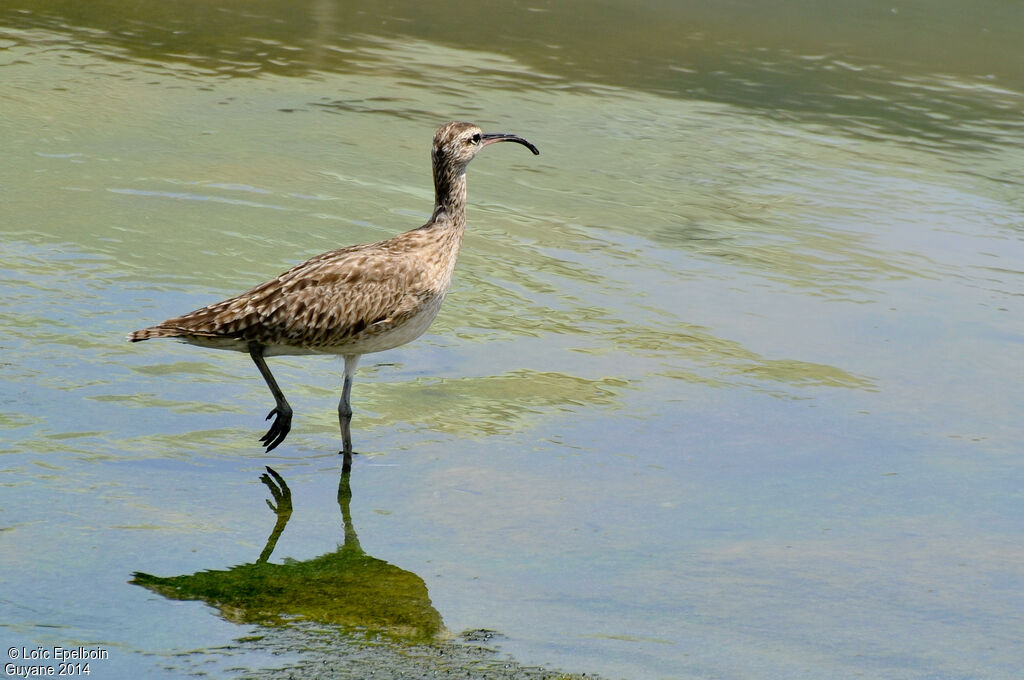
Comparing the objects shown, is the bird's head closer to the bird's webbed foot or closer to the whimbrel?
the whimbrel

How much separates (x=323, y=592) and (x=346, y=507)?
0.90m

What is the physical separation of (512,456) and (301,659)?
7.62 feet

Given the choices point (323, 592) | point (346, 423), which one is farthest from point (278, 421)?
point (323, 592)

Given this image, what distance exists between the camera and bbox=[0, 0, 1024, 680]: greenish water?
17.9 feet

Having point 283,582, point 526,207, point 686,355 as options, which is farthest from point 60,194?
point 283,582

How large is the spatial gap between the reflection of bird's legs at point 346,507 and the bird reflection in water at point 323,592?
5 cm

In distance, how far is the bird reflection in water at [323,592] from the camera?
5238 mm

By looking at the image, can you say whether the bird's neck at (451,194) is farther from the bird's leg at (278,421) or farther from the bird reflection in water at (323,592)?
the bird reflection in water at (323,592)

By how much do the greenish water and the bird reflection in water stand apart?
0.02 m

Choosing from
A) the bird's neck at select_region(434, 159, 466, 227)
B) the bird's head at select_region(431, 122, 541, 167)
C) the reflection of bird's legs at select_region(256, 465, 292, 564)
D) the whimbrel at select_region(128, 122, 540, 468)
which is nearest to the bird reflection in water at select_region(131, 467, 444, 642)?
the reflection of bird's legs at select_region(256, 465, 292, 564)

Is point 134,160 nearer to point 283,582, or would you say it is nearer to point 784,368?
point 784,368

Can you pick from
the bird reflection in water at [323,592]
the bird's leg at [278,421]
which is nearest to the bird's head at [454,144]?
the bird's leg at [278,421]

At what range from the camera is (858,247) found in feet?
34.2

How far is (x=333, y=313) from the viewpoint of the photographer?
268 inches
